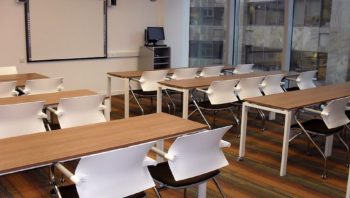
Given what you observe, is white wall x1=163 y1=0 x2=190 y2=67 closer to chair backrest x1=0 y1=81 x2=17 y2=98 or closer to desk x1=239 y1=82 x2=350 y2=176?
desk x1=239 y1=82 x2=350 y2=176

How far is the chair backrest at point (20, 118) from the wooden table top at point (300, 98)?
220cm

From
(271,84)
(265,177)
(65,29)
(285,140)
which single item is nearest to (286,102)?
(285,140)

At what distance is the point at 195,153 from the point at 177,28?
6.87m

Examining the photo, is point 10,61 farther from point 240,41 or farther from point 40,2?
point 240,41

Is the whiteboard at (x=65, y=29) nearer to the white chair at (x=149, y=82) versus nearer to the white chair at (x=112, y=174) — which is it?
the white chair at (x=149, y=82)

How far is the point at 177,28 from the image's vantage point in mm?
9094

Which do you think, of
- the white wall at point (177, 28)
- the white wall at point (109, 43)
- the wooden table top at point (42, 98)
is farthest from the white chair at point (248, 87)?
the white wall at point (177, 28)

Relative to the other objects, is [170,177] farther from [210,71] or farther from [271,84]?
[210,71]

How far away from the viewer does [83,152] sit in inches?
90.1

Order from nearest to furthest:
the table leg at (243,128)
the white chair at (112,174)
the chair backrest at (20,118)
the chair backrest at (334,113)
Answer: the white chair at (112,174)
the chair backrest at (20,118)
the chair backrest at (334,113)
the table leg at (243,128)

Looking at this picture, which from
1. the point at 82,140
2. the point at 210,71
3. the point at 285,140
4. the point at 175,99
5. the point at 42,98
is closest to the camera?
the point at 82,140

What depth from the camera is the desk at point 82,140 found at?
7.05ft

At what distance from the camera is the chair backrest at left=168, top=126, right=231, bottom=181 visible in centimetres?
243

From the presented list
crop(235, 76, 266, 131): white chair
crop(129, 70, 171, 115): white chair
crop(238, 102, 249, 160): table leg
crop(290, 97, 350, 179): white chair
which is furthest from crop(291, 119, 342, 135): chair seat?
crop(129, 70, 171, 115): white chair
